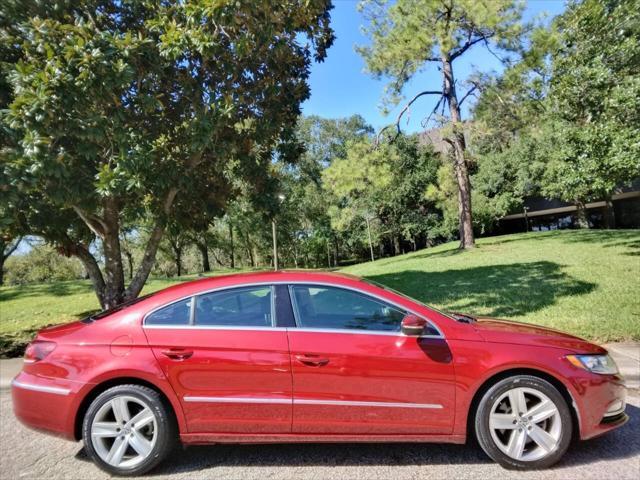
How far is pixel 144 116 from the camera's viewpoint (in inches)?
300

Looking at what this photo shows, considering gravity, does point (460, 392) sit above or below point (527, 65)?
below

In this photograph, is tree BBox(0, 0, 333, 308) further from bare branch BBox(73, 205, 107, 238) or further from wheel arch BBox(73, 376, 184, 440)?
wheel arch BBox(73, 376, 184, 440)

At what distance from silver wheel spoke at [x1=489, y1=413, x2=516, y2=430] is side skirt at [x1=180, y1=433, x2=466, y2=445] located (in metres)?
0.24

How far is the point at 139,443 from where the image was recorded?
317cm

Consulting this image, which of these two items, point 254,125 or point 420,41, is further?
point 420,41

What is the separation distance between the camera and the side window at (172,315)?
11.0ft

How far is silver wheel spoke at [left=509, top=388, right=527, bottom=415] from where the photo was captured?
311cm

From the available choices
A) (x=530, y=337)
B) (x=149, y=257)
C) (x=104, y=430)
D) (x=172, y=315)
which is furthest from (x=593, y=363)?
(x=149, y=257)

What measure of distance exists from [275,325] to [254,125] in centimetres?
611

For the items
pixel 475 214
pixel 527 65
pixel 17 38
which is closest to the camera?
pixel 17 38

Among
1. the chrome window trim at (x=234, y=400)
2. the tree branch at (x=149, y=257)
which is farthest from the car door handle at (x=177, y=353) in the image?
the tree branch at (x=149, y=257)

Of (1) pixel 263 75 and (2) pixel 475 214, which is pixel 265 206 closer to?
(1) pixel 263 75

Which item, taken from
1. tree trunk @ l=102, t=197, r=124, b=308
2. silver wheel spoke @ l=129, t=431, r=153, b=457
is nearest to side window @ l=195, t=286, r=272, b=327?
silver wheel spoke @ l=129, t=431, r=153, b=457

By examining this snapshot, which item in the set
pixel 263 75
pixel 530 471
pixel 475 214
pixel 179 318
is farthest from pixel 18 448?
pixel 475 214
